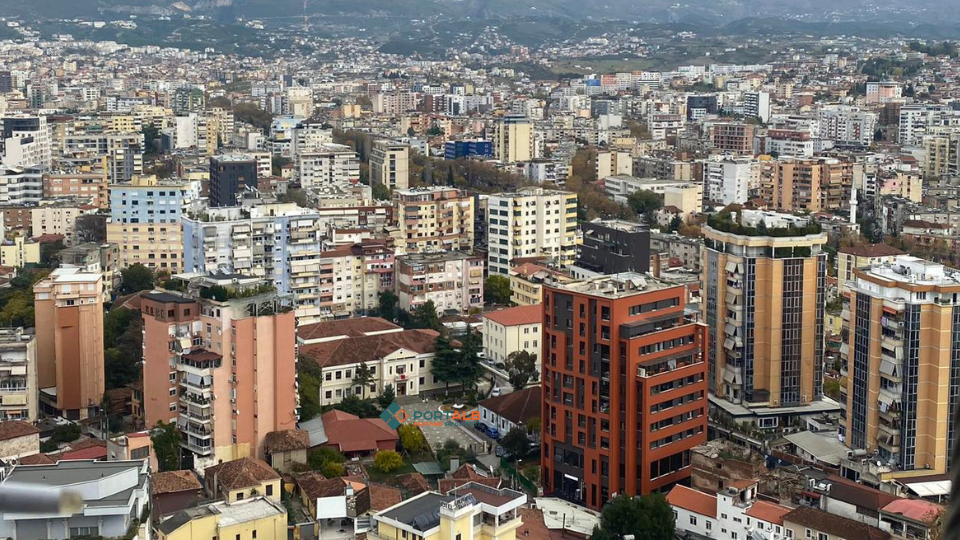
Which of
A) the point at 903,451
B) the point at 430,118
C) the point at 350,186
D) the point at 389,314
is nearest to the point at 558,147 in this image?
the point at 430,118

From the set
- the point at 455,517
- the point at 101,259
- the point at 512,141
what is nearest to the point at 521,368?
the point at 455,517

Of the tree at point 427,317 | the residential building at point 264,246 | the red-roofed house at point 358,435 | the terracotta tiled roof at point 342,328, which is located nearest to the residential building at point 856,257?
the tree at point 427,317

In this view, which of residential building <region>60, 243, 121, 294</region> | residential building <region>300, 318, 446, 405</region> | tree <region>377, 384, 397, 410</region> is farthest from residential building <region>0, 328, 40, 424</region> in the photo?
residential building <region>60, 243, 121, 294</region>

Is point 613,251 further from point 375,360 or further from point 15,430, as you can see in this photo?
point 15,430

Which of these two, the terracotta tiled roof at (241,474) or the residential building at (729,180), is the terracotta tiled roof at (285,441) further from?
the residential building at (729,180)

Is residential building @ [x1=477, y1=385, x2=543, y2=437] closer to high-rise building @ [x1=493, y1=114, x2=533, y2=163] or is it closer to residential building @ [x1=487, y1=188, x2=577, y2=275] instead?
residential building @ [x1=487, y1=188, x2=577, y2=275]

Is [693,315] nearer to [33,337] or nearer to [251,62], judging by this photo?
[33,337]

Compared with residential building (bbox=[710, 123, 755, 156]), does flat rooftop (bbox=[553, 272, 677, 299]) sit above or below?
below
